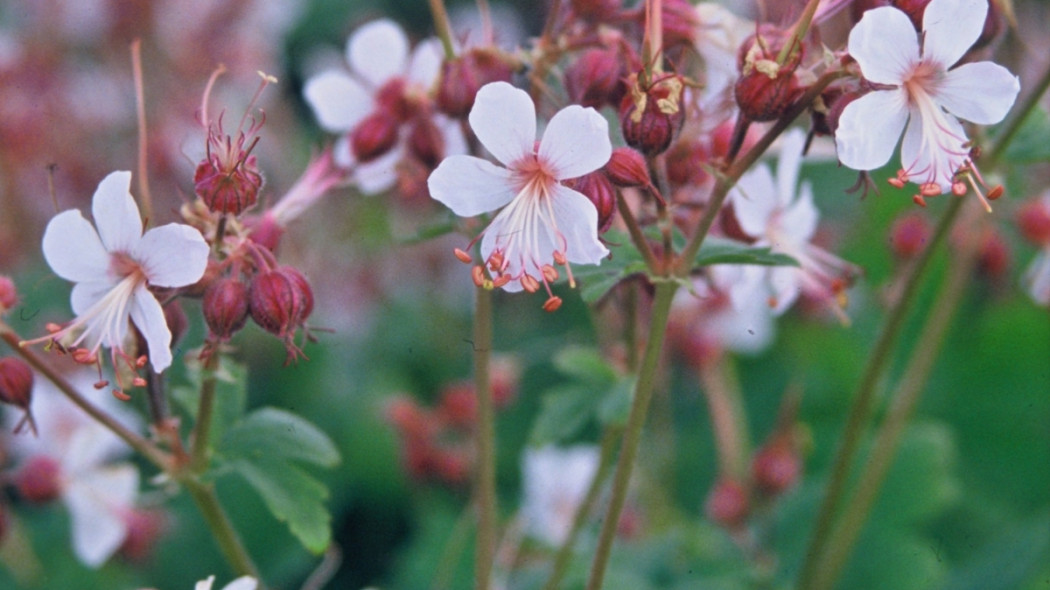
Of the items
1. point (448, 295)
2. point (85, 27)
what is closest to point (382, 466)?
point (448, 295)

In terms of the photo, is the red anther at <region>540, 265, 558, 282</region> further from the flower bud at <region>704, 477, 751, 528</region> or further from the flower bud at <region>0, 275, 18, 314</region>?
the flower bud at <region>704, 477, 751, 528</region>

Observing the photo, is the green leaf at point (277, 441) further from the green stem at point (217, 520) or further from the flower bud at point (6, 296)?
the flower bud at point (6, 296)

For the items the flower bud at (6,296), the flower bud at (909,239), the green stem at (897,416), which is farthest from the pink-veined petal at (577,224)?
the flower bud at (909,239)

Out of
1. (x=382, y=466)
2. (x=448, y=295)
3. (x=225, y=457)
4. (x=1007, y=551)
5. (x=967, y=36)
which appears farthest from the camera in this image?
(x=448, y=295)

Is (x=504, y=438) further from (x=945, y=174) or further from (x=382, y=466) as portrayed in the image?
(x=945, y=174)

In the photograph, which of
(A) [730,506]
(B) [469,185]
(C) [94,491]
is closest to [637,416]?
(B) [469,185]

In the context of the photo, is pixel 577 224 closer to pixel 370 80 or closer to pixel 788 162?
pixel 788 162

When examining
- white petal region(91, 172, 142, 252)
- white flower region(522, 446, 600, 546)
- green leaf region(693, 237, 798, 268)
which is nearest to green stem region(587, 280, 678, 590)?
green leaf region(693, 237, 798, 268)
